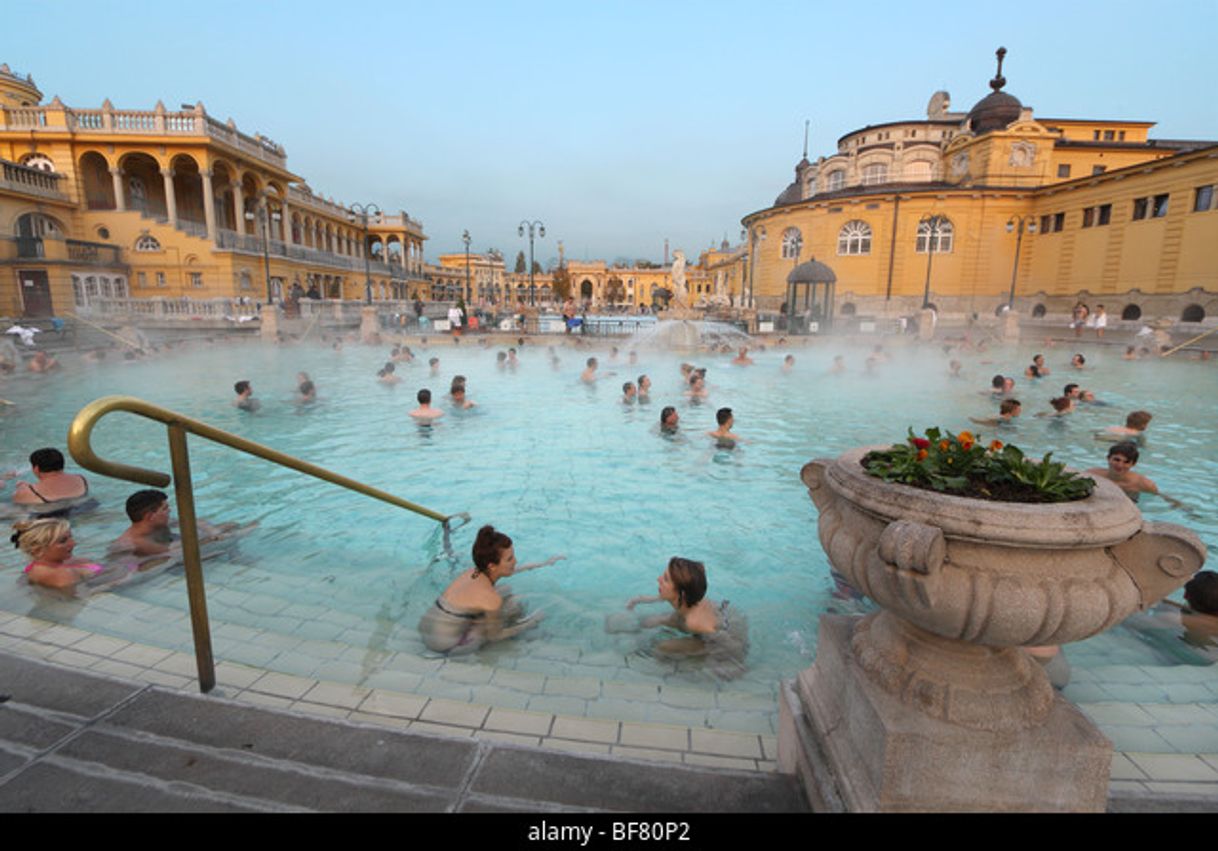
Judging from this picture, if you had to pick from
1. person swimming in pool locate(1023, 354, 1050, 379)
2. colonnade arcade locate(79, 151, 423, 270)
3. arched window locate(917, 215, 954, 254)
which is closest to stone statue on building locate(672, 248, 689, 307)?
person swimming in pool locate(1023, 354, 1050, 379)

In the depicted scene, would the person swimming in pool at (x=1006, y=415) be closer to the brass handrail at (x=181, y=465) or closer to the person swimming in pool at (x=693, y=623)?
the person swimming in pool at (x=693, y=623)

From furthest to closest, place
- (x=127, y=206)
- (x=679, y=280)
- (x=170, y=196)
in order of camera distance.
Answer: (x=127, y=206) → (x=170, y=196) → (x=679, y=280)

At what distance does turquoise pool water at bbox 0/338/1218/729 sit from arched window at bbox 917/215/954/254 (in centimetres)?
2331

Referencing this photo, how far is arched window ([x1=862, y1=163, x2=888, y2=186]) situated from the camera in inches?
1795

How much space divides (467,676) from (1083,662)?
4209 millimetres

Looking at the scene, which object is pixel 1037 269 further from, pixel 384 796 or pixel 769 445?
pixel 384 796

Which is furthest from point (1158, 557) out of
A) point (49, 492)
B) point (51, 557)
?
point (49, 492)

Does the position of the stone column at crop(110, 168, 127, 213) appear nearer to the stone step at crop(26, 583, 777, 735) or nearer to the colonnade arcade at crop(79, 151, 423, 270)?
the colonnade arcade at crop(79, 151, 423, 270)

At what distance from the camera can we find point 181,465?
8.75ft

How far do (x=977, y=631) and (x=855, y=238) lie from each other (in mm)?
44908

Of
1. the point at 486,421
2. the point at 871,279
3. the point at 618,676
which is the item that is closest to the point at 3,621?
the point at 618,676

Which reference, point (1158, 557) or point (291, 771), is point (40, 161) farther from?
point (1158, 557)

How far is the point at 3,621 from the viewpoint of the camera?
3.71 metres

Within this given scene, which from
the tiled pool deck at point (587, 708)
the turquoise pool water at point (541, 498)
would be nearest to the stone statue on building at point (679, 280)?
the turquoise pool water at point (541, 498)
